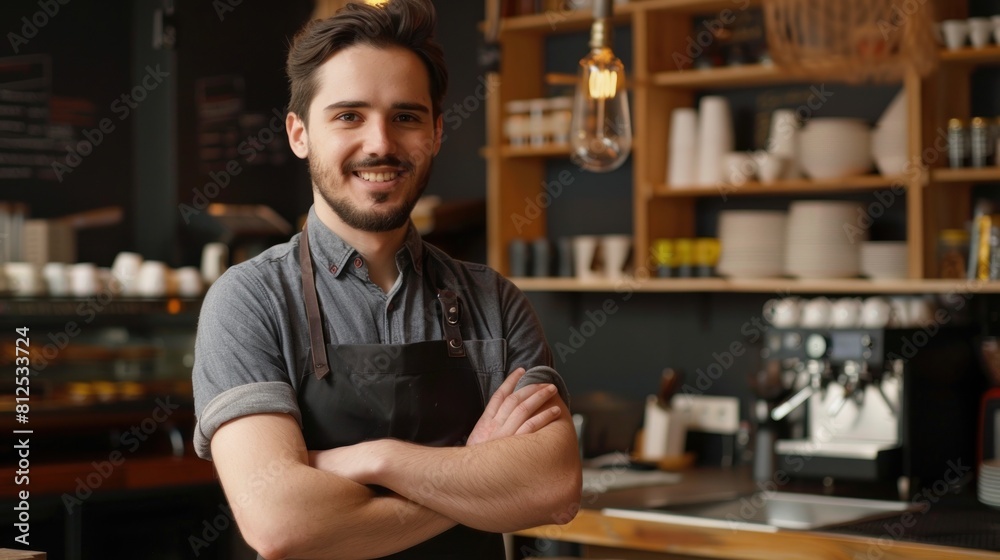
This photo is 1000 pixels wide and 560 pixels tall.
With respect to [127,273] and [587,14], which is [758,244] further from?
[127,273]

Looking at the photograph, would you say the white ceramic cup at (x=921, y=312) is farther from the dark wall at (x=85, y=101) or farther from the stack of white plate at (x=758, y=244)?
the dark wall at (x=85, y=101)

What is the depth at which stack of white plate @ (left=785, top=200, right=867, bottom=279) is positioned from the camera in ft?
11.8

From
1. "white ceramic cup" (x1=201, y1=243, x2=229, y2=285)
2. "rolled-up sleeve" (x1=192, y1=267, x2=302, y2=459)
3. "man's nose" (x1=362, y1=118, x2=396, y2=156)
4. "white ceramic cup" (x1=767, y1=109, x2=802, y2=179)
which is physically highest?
"white ceramic cup" (x1=767, y1=109, x2=802, y2=179)

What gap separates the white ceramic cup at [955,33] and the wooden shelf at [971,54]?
0.07 feet

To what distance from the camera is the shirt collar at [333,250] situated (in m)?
1.85

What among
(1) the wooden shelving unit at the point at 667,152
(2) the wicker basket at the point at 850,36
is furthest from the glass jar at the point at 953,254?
(2) the wicker basket at the point at 850,36

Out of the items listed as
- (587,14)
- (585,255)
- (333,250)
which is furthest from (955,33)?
(333,250)

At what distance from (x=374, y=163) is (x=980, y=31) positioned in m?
2.35

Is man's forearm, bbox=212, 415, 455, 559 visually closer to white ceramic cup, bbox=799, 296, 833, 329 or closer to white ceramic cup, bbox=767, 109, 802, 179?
white ceramic cup, bbox=799, 296, 833, 329

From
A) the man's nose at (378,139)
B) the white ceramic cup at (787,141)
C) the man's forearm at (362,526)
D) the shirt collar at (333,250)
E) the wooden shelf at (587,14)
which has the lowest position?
the man's forearm at (362,526)

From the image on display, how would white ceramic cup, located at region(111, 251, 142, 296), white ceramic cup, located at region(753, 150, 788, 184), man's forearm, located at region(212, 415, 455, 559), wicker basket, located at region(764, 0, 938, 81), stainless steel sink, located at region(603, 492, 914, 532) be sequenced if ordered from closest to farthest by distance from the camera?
man's forearm, located at region(212, 415, 455, 559) → wicker basket, located at region(764, 0, 938, 81) → stainless steel sink, located at region(603, 492, 914, 532) → white ceramic cup, located at region(753, 150, 788, 184) → white ceramic cup, located at region(111, 251, 142, 296)

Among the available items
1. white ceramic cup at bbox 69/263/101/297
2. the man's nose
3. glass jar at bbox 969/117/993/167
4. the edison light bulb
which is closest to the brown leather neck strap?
the man's nose

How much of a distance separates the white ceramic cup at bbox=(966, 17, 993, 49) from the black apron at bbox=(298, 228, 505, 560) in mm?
2216

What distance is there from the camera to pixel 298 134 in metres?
1.87
